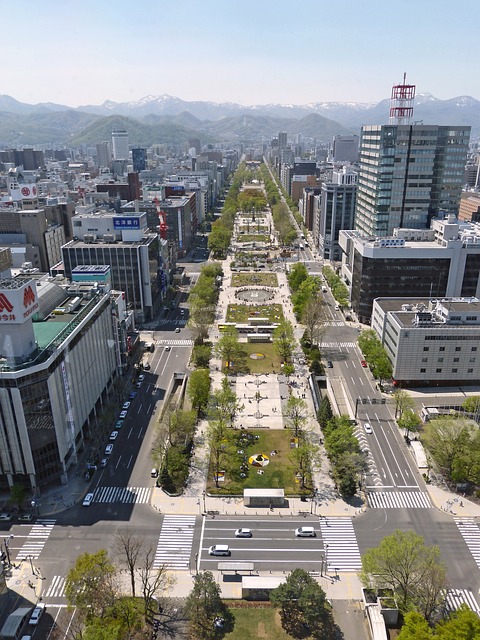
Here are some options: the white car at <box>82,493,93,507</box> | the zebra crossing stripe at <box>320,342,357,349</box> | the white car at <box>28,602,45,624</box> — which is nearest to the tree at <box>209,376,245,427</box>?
the white car at <box>82,493,93,507</box>

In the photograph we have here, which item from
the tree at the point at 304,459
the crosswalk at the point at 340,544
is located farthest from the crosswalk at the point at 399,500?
the tree at the point at 304,459

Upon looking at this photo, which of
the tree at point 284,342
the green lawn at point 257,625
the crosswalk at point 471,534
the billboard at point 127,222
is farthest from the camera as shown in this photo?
the billboard at point 127,222

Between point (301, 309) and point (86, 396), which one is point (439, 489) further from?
point (301, 309)

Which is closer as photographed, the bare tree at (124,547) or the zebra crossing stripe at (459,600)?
the zebra crossing stripe at (459,600)

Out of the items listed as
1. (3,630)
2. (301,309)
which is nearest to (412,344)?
(301,309)

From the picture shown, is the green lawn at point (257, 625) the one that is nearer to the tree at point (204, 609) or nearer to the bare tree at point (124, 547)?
the tree at point (204, 609)

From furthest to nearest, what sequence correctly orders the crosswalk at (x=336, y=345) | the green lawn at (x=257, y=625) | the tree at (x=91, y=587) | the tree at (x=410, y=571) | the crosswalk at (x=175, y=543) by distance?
the crosswalk at (x=336, y=345) < the crosswalk at (x=175, y=543) < the tree at (x=410, y=571) < the green lawn at (x=257, y=625) < the tree at (x=91, y=587)

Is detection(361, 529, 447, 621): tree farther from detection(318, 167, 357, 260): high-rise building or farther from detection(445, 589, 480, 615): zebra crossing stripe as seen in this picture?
detection(318, 167, 357, 260): high-rise building
